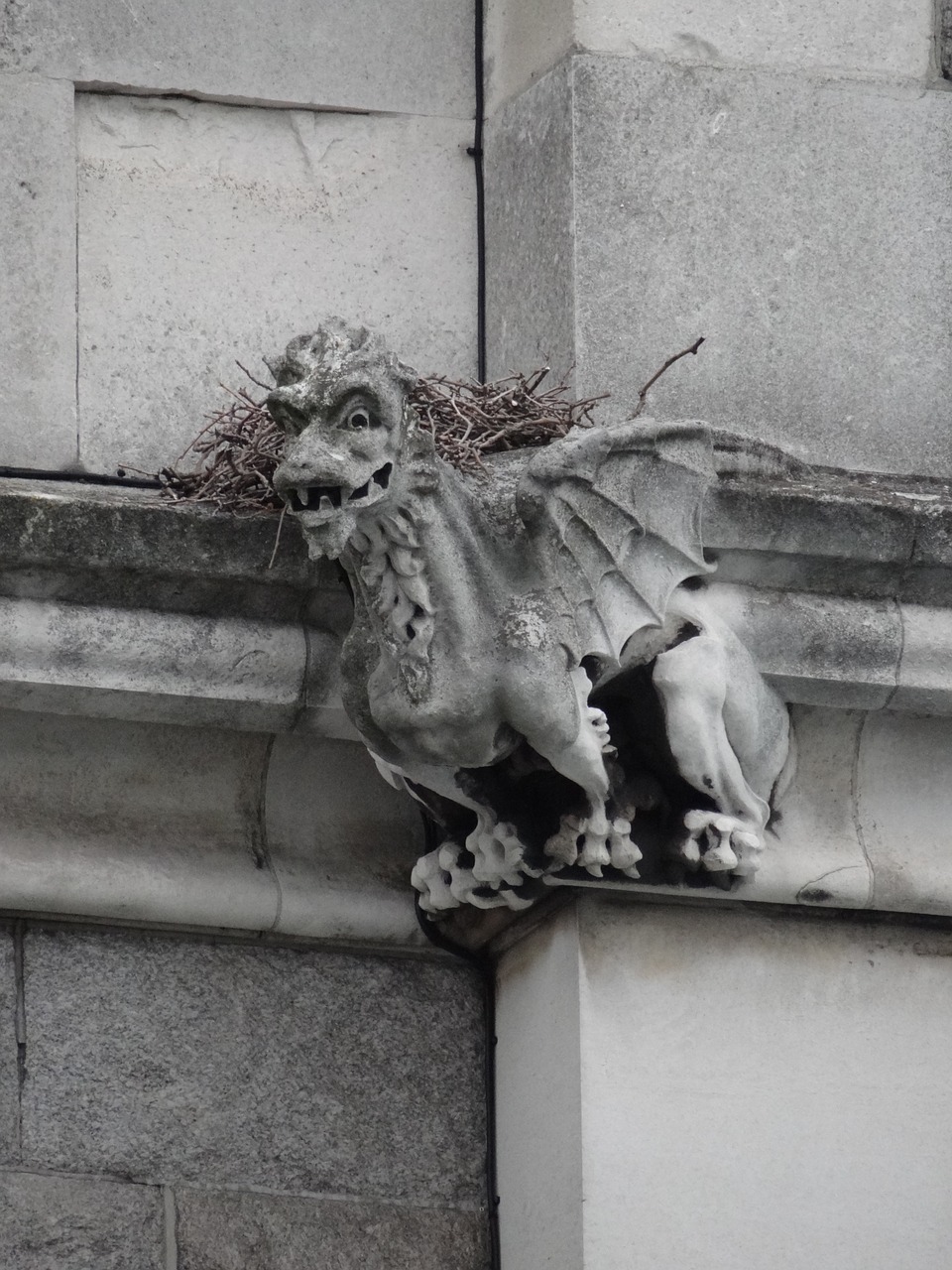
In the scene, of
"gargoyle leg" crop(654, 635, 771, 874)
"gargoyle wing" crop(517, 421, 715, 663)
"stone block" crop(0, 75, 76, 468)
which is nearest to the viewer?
"gargoyle wing" crop(517, 421, 715, 663)

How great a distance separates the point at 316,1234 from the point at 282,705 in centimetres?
67

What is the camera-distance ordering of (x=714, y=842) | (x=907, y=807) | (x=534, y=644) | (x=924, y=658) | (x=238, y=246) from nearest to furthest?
(x=534, y=644), (x=714, y=842), (x=924, y=658), (x=907, y=807), (x=238, y=246)

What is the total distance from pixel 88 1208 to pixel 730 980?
0.86 meters

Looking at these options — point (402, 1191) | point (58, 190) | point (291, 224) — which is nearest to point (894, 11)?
point (291, 224)

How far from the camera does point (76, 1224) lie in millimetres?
4227

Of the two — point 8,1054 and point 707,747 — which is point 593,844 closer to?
point 707,747

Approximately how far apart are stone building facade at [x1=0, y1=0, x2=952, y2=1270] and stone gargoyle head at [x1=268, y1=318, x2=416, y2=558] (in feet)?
1.22

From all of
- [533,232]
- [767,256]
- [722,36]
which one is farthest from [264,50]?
[767,256]

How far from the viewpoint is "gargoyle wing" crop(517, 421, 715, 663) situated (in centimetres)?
403

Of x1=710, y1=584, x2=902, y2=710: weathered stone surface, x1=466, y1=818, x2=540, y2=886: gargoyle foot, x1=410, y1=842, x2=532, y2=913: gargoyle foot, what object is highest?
x1=710, y1=584, x2=902, y2=710: weathered stone surface

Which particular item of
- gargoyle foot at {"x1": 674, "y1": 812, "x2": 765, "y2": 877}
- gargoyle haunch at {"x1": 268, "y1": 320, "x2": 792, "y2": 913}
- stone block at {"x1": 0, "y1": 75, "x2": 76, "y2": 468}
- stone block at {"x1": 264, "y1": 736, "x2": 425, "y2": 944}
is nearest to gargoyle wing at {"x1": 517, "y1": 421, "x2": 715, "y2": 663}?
gargoyle haunch at {"x1": 268, "y1": 320, "x2": 792, "y2": 913}

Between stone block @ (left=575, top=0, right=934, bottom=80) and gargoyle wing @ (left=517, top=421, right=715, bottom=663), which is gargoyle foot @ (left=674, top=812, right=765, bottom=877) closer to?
gargoyle wing @ (left=517, top=421, right=715, bottom=663)

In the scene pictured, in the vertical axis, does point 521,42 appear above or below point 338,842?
above

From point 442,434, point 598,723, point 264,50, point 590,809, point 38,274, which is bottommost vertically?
point 590,809
